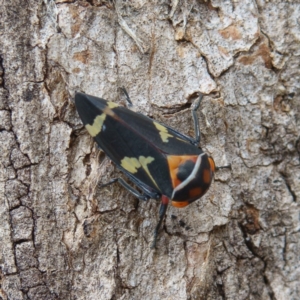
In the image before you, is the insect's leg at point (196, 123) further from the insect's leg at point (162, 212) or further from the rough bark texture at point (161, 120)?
the insect's leg at point (162, 212)

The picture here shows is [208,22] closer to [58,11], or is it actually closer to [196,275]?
[58,11]

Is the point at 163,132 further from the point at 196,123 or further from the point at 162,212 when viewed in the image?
the point at 162,212

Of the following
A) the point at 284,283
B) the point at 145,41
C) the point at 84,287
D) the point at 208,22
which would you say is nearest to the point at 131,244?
the point at 84,287

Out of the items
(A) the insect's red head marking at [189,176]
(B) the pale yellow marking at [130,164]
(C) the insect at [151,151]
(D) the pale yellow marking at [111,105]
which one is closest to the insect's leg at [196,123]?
(C) the insect at [151,151]

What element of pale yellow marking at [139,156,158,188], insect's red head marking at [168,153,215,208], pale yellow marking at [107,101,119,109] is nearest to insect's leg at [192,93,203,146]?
insect's red head marking at [168,153,215,208]

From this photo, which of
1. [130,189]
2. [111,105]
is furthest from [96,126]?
[130,189]

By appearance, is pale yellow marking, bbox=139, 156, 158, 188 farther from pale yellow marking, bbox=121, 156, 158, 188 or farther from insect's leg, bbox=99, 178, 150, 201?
insect's leg, bbox=99, 178, 150, 201
